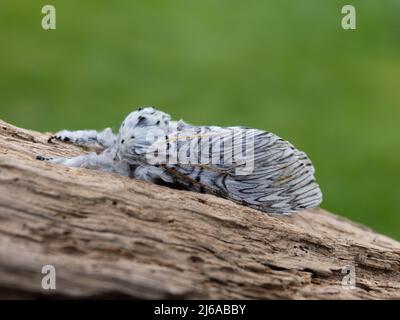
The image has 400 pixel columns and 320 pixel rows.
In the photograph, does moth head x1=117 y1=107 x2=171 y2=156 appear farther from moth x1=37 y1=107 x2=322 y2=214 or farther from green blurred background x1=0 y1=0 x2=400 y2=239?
green blurred background x1=0 y1=0 x2=400 y2=239

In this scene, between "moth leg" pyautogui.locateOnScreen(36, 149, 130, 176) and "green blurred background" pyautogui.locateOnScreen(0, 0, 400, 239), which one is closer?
"moth leg" pyautogui.locateOnScreen(36, 149, 130, 176)

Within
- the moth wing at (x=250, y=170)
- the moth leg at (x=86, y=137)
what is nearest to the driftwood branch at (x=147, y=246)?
the moth wing at (x=250, y=170)

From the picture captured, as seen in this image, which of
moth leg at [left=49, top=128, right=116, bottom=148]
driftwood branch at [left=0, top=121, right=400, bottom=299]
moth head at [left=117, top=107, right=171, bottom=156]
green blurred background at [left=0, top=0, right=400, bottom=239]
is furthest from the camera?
green blurred background at [left=0, top=0, right=400, bottom=239]

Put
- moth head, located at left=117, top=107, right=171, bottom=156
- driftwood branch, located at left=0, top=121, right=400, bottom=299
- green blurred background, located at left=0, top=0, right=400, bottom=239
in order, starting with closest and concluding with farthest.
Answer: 1. driftwood branch, located at left=0, top=121, right=400, bottom=299
2. moth head, located at left=117, top=107, right=171, bottom=156
3. green blurred background, located at left=0, top=0, right=400, bottom=239

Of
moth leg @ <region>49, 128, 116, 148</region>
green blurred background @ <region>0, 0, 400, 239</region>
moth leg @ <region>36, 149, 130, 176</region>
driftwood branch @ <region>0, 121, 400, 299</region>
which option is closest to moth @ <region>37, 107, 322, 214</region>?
moth leg @ <region>36, 149, 130, 176</region>

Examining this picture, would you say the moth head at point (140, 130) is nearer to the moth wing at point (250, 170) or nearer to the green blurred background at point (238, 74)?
the moth wing at point (250, 170)

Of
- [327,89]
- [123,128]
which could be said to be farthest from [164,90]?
[123,128]

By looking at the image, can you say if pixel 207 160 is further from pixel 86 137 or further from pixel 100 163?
pixel 86 137

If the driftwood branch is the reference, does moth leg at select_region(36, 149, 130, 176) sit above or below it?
above
